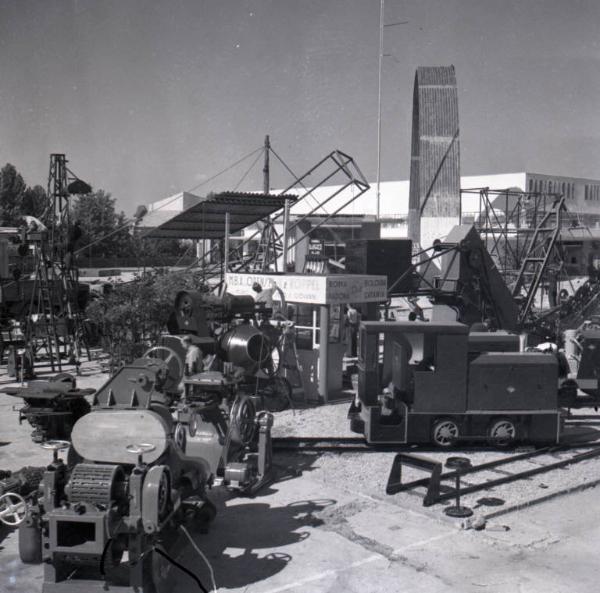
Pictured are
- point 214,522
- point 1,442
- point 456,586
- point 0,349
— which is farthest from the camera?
point 0,349

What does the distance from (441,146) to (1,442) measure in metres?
30.2

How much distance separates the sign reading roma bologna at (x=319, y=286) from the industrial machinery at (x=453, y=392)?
11.2 ft

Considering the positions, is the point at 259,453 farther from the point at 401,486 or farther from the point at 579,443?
the point at 579,443

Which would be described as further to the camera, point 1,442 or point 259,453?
point 1,442

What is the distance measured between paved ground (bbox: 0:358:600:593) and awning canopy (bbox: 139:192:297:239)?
9446mm

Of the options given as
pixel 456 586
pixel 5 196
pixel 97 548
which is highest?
pixel 5 196

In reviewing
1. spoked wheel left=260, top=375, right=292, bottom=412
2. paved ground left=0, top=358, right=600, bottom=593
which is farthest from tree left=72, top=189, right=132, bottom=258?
paved ground left=0, top=358, right=600, bottom=593

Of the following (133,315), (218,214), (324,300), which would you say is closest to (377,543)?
(324,300)

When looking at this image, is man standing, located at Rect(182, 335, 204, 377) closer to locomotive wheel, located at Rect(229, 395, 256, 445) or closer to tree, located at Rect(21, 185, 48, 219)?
locomotive wheel, located at Rect(229, 395, 256, 445)

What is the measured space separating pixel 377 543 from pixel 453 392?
A: 357 centimetres

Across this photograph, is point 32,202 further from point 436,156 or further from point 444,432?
point 444,432

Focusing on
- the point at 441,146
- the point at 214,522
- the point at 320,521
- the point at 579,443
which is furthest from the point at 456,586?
the point at 441,146

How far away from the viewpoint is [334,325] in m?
16.3

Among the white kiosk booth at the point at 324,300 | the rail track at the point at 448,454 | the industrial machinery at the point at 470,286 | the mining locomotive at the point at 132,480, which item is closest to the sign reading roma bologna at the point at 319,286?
the white kiosk booth at the point at 324,300
